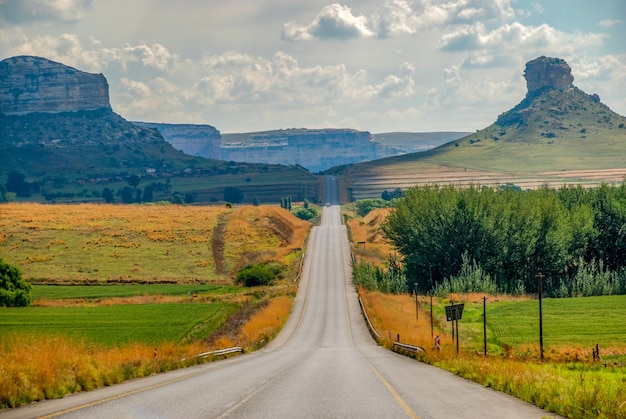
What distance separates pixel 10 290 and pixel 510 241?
205 feet

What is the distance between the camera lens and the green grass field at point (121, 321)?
6366cm

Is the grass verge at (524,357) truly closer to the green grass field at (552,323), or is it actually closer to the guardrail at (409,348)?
the green grass field at (552,323)

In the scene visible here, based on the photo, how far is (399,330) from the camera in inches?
2778

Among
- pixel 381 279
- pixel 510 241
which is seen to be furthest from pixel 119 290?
pixel 510 241

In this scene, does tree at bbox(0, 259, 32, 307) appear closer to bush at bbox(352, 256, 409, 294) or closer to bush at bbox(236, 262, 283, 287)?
bush at bbox(236, 262, 283, 287)

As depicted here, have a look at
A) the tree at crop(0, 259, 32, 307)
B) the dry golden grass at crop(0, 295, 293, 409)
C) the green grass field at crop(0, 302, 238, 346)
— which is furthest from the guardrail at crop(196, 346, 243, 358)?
the tree at crop(0, 259, 32, 307)

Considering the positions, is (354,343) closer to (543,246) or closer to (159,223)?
(543,246)

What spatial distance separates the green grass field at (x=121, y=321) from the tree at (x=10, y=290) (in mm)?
2671

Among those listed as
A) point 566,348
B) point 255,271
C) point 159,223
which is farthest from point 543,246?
point 159,223

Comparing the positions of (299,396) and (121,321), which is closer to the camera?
(299,396)

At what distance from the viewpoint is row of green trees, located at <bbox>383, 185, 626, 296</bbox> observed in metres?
105

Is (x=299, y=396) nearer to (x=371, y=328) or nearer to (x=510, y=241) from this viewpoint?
(x=371, y=328)

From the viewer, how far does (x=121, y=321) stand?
72.2m

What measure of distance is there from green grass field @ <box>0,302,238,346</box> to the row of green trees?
114 feet
